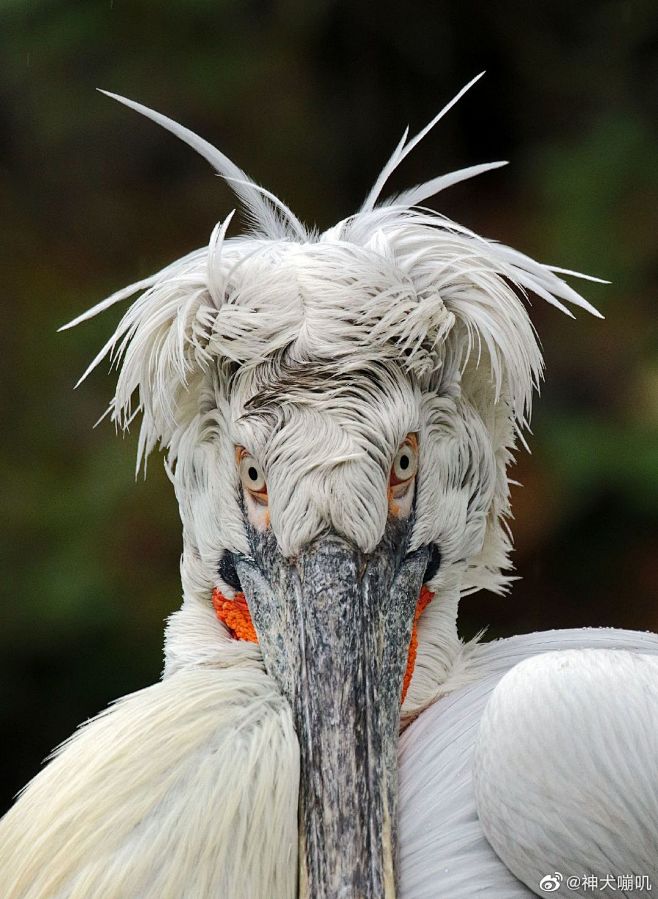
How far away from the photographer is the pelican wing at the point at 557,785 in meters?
1.75

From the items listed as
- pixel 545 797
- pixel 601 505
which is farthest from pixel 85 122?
pixel 545 797

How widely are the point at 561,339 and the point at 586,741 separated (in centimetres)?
322

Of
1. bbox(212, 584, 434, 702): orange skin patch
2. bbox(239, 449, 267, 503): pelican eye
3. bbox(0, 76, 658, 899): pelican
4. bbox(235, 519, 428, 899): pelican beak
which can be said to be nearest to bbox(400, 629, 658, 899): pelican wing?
bbox(0, 76, 658, 899): pelican

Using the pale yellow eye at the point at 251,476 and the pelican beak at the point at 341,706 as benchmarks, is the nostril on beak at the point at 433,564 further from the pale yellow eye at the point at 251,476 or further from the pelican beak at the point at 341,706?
the pale yellow eye at the point at 251,476

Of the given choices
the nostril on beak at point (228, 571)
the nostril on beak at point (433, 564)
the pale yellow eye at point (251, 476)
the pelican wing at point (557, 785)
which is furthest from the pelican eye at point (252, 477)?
the pelican wing at point (557, 785)

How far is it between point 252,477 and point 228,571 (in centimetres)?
22

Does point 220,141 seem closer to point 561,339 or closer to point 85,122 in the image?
point 85,122

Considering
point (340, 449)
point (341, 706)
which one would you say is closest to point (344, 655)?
point (341, 706)

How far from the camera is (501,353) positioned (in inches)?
85.7

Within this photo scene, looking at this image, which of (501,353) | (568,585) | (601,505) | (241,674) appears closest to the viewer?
(241,674)

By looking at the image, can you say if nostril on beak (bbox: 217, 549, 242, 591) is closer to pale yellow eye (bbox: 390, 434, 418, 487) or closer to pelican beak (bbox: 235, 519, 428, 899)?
pelican beak (bbox: 235, 519, 428, 899)

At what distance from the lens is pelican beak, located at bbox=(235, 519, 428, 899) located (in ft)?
5.95

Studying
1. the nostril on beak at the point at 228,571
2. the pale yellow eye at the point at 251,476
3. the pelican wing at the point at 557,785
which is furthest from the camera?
the nostril on beak at the point at 228,571

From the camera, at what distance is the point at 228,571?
2129mm
